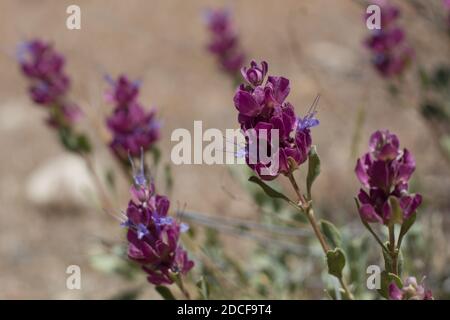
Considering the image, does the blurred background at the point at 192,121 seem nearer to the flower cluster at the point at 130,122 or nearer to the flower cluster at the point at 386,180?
the flower cluster at the point at 130,122

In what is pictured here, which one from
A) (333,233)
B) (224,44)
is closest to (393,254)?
(333,233)

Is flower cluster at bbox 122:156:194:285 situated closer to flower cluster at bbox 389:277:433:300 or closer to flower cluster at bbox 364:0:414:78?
flower cluster at bbox 389:277:433:300

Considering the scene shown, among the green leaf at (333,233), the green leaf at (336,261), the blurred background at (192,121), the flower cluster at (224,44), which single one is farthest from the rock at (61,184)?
the green leaf at (336,261)

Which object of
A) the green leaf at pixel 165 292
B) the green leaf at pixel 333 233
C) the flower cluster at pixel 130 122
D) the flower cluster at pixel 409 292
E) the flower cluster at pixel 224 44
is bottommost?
the green leaf at pixel 165 292

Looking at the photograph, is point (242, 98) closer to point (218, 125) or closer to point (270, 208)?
point (270, 208)

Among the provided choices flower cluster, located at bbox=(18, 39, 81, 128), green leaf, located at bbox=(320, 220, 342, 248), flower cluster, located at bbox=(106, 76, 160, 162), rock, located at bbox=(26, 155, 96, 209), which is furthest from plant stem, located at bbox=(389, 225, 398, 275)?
rock, located at bbox=(26, 155, 96, 209)

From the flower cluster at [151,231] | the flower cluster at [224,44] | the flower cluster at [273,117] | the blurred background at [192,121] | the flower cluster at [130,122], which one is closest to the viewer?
the flower cluster at [273,117]
